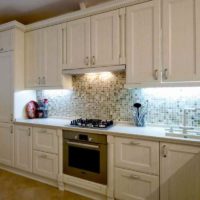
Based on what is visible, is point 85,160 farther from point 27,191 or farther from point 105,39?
point 105,39

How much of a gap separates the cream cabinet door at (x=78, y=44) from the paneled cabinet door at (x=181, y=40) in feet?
3.24

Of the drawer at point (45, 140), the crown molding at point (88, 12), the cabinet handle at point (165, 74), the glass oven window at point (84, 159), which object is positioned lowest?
the glass oven window at point (84, 159)

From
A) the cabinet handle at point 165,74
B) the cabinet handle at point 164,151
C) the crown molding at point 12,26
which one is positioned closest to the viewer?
the cabinet handle at point 164,151

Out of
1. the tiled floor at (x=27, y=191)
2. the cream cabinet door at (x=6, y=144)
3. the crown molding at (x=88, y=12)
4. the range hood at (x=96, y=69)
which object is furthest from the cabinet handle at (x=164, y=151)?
the cream cabinet door at (x=6, y=144)

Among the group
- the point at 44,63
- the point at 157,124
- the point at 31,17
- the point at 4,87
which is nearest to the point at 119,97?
the point at 157,124

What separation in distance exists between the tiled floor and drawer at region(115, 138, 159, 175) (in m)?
0.77

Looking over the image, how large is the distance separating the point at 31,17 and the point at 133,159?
288 centimetres

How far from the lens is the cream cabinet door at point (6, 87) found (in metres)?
2.84

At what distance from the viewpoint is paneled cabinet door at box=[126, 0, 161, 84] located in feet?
6.42

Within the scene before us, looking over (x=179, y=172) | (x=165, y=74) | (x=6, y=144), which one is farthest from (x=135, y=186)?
(x=6, y=144)

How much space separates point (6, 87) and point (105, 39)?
1.80 m

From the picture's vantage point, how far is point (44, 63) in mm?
2771

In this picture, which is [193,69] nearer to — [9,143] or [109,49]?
[109,49]

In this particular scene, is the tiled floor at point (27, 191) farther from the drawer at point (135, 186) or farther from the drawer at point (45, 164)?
the drawer at point (135, 186)
